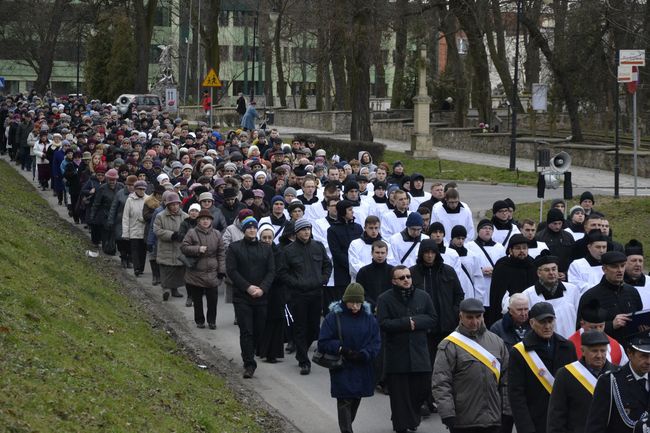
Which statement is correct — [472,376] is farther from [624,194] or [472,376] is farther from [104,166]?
[624,194]

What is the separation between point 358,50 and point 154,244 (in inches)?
883

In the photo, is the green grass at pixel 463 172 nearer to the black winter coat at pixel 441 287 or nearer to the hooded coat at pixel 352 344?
the black winter coat at pixel 441 287

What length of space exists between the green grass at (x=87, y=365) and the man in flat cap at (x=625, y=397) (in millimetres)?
3742

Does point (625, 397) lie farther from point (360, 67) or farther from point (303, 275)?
point (360, 67)

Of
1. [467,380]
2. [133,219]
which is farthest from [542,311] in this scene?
[133,219]

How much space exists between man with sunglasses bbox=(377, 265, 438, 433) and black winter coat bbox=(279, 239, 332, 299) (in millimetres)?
2911

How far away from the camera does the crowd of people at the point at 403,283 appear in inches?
356

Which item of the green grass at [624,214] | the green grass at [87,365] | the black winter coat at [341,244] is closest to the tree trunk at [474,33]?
the green grass at [624,214]

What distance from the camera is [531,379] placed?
29.8ft

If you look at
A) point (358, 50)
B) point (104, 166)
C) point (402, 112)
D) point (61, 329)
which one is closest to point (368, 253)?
point (61, 329)

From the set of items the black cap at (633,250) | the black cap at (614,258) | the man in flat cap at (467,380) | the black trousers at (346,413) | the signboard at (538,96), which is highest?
the signboard at (538,96)

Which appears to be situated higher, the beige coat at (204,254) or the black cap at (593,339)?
the black cap at (593,339)

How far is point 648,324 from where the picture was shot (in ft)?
35.0

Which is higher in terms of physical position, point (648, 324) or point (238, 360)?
point (648, 324)
